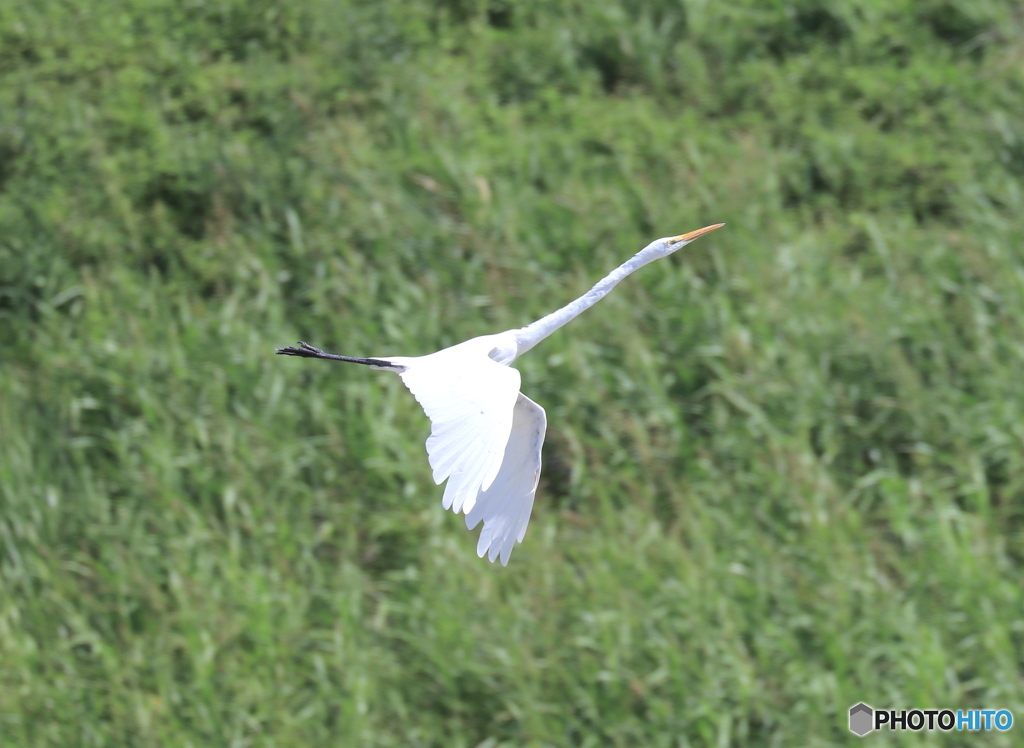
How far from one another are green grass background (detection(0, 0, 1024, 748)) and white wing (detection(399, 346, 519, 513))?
8.30 feet

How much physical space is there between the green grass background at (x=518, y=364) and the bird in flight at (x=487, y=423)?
1928 millimetres

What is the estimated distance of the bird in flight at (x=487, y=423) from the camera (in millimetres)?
3865

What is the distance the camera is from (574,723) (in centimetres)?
623

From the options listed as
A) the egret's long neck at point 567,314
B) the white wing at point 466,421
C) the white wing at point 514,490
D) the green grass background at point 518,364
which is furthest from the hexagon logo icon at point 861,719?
the white wing at point 466,421

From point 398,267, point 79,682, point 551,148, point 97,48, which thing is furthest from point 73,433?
point 551,148

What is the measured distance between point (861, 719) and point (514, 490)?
2.63 m

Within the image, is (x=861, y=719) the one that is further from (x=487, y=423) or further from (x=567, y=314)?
(x=487, y=423)

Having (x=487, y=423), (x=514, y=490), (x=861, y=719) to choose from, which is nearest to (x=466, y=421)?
(x=487, y=423)

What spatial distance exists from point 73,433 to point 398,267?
6.81ft

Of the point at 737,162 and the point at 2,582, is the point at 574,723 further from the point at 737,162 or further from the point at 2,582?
the point at 737,162

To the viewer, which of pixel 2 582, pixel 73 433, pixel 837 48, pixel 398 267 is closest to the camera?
pixel 2 582

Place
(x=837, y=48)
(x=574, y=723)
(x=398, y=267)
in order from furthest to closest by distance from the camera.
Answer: (x=837, y=48)
(x=398, y=267)
(x=574, y=723)

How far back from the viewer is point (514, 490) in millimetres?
4613

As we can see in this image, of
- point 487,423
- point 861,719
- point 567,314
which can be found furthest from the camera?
point 861,719
